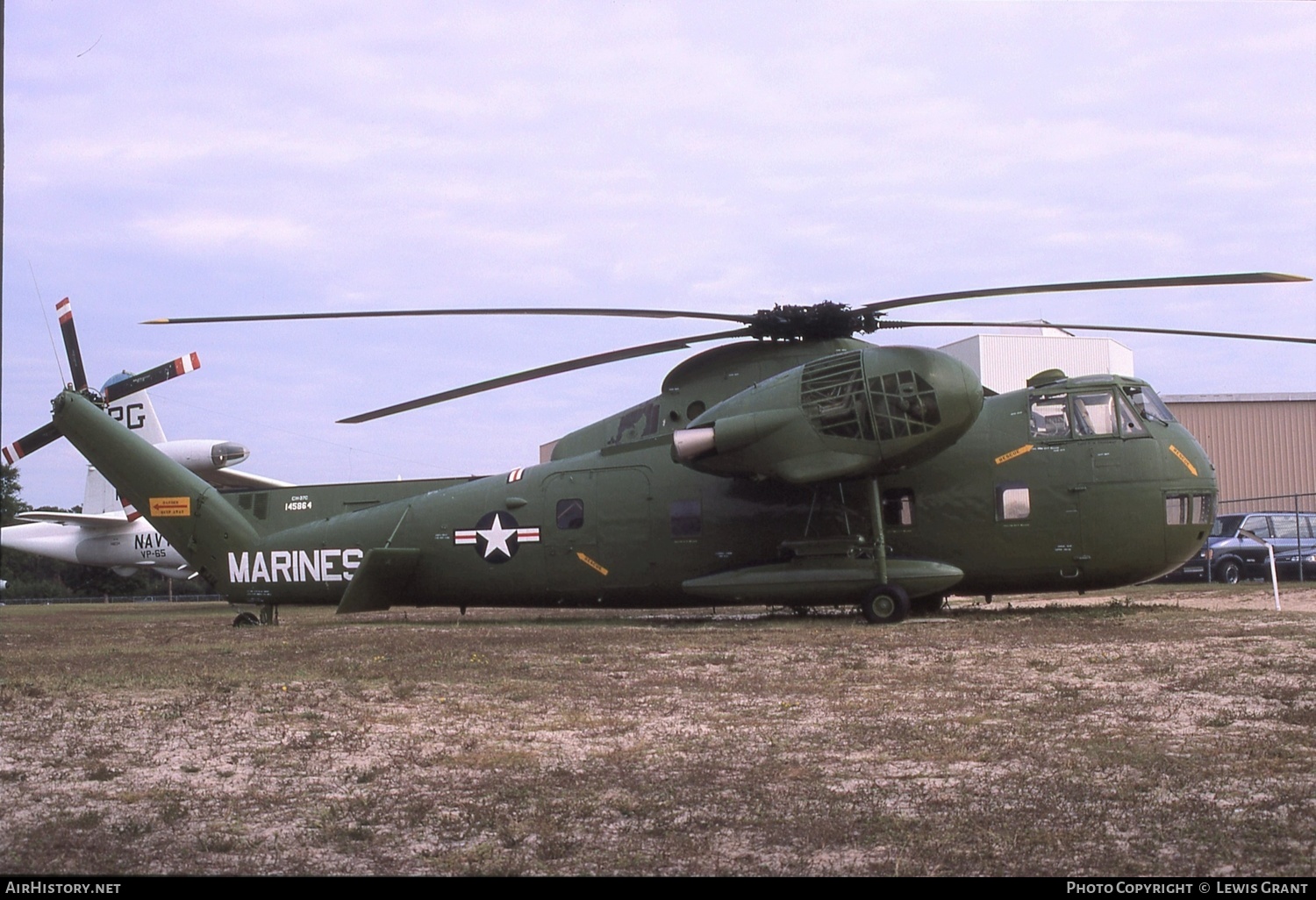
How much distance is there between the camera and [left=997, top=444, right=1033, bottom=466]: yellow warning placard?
1437cm

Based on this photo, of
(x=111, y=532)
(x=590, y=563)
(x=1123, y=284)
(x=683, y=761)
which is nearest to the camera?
(x=683, y=761)

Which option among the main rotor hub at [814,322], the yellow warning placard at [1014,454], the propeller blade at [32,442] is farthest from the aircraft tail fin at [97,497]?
the yellow warning placard at [1014,454]

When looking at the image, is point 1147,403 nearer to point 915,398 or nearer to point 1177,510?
point 1177,510

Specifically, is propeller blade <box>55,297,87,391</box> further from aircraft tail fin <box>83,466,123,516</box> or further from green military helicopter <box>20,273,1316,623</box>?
aircraft tail fin <box>83,466,123,516</box>

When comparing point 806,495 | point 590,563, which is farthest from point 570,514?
point 806,495

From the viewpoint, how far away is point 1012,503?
14320 millimetres

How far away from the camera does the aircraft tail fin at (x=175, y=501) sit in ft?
56.5

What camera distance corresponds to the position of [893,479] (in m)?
14.6

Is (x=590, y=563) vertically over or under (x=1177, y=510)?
under

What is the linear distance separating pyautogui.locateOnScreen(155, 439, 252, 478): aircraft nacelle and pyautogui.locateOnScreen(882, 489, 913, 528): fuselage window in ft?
58.5

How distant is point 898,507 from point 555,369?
4.63 metres

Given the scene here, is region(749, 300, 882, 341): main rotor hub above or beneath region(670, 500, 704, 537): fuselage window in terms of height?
above

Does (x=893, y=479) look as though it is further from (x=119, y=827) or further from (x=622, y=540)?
(x=119, y=827)

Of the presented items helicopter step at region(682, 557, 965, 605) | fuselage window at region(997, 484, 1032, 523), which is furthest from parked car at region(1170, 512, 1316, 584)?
helicopter step at region(682, 557, 965, 605)
